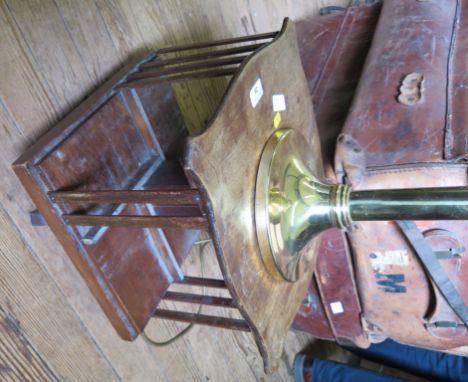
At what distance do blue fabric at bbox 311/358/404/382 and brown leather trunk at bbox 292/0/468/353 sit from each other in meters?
0.49

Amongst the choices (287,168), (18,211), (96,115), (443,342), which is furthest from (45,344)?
(443,342)

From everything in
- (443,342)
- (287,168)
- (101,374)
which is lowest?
(443,342)

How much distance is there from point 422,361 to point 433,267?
1.11 meters

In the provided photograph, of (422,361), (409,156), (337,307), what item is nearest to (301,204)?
(409,156)

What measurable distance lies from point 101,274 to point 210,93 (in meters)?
0.71

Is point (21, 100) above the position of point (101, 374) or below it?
above

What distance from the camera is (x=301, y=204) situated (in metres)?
0.71

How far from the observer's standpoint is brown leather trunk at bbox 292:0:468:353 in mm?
946

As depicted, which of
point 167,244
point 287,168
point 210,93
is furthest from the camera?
point 210,93

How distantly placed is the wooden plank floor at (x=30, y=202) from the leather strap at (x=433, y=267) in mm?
630

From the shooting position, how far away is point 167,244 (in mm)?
957

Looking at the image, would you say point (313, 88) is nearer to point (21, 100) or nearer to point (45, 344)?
point (21, 100)

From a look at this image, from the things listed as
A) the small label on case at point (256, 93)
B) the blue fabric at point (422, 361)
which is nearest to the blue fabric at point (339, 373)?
the blue fabric at point (422, 361)

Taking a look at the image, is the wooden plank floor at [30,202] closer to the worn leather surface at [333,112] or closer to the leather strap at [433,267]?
the worn leather surface at [333,112]
